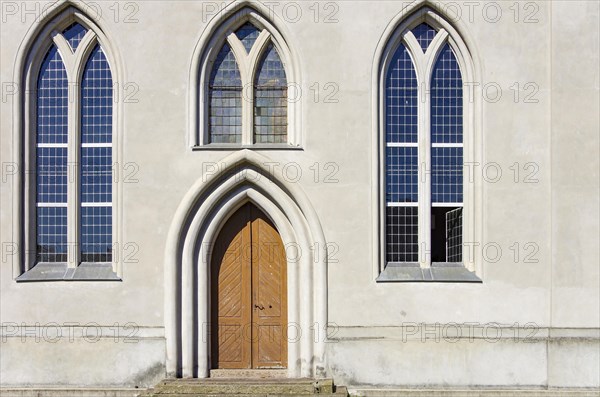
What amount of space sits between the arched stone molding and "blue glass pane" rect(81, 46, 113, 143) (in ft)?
5.87

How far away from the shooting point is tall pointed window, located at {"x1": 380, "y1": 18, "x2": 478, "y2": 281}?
14.9 metres

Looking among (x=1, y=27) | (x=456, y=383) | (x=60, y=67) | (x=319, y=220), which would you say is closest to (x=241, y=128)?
(x=319, y=220)

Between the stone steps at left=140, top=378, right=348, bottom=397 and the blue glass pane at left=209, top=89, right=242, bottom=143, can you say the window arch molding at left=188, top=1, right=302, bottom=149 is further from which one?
the stone steps at left=140, top=378, right=348, bottom=397

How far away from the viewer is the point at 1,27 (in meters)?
14.9

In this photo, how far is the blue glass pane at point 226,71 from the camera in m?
15.1

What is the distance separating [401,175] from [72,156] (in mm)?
5180

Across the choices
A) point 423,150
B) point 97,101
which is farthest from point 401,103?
point 97,101

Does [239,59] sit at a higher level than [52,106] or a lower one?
higher

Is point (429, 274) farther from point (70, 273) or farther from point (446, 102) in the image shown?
point (70, 273)

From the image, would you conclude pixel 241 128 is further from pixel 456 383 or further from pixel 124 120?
pixel 456 383

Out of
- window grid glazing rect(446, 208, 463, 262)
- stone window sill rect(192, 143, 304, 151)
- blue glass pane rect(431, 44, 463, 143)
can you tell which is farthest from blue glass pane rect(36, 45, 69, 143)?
window grid glazing rect(446, 208, 463, 262)

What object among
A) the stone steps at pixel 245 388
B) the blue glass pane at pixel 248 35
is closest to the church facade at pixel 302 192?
the blue glass pane at pixel 248 35

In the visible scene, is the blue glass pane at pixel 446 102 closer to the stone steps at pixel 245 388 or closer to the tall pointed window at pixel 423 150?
the tall pointed window at pixel 423 150

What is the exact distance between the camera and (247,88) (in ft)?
49.1
